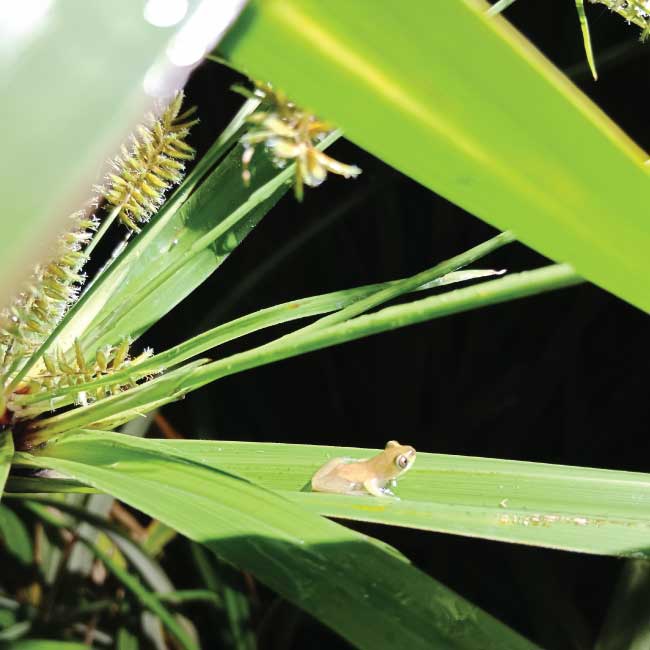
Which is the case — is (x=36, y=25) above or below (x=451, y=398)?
below

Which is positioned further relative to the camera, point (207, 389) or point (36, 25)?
point (207, 389)

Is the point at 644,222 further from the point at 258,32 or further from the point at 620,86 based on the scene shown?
the point at 620,86

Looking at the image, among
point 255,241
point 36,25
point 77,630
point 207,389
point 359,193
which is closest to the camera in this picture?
point 36,25

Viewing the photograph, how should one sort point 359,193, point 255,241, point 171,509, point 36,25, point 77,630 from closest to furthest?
point 36,25
point 171,509
point 77,630
point 359,193
point 255,241

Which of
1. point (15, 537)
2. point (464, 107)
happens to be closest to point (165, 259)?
point (464, 107)

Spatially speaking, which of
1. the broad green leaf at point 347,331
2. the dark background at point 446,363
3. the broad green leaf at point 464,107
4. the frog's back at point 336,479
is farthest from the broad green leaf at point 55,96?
the dark background at point 446,363

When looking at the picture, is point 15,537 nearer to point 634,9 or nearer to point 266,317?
point 266,317

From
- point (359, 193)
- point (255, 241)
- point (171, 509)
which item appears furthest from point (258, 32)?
point (255, 241)

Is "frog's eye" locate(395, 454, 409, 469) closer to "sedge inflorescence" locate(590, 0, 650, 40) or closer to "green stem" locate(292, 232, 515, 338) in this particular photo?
"green stem" locate(292, 232, 515, 338)
